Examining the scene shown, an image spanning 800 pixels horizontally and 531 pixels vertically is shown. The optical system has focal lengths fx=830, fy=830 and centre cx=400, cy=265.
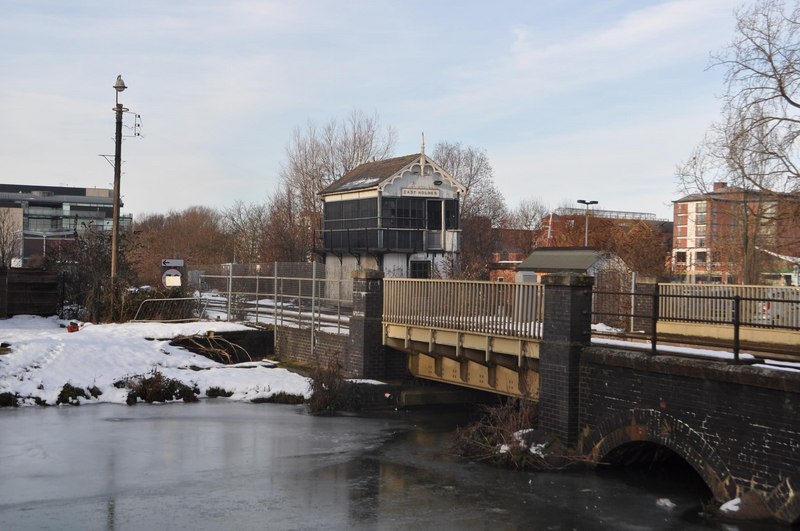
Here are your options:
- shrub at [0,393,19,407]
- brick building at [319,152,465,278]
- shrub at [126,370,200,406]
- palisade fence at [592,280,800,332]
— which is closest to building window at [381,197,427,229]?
brick building at [319,152,465,278]

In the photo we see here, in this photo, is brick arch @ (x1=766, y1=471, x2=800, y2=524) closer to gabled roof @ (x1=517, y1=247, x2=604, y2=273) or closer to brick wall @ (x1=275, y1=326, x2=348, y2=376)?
brick wall @ (x1=275, y1=326, x2=348, y2=376)

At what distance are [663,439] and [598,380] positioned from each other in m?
1.71

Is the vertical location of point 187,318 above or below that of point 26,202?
below

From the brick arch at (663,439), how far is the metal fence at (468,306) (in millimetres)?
2720

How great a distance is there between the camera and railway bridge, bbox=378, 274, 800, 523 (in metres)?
10.9

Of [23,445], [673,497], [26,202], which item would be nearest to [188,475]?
[23,445]

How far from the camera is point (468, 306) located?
18.5 meters

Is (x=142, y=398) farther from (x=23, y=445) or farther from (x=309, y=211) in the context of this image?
(x=309, y=211)

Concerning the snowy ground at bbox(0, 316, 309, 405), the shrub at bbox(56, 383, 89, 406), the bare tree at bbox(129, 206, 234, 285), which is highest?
the bare tree at bbox(129, 206, 234, 285)

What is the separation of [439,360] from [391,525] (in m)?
9.94

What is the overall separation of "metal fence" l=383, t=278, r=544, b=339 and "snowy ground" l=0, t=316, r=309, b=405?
11.7ft

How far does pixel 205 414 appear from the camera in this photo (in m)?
19.5

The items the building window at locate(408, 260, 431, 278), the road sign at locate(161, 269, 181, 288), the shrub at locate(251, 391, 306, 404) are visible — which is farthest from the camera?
the building window at locate(408, 260, 431, 278)

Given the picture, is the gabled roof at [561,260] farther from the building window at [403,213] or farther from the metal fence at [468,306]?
the metal fence at [468,306]
